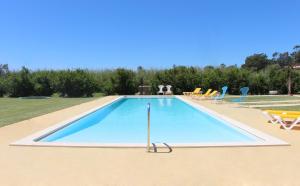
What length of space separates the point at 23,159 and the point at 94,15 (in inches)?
713

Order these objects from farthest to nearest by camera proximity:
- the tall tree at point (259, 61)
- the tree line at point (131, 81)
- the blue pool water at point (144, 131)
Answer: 1. the tall tree at point (259, 61)
2. the tree line at point (131, 81)
3. the blue pool water at point (144, 131)

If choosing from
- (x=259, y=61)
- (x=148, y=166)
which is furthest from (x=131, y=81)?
(x=259, y=61)

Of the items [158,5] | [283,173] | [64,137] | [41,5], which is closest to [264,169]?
[283,173]

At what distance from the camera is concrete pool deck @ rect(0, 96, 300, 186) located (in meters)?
3.82

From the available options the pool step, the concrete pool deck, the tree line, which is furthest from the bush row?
the pool step

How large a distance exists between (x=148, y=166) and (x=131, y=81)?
20.0 metres

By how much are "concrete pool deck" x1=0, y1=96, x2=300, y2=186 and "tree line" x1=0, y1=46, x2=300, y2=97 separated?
1765cm

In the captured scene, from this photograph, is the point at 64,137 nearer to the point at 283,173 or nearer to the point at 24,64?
the point at 283,173

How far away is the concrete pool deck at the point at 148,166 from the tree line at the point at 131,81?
57.9 ft

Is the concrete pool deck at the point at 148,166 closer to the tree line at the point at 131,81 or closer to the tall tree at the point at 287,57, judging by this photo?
the tree line at the point at 131,81

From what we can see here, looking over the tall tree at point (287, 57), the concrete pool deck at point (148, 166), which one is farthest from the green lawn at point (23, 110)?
the tall tree at point (287, 57)

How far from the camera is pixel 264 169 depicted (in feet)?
13.9

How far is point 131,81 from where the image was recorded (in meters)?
24.3

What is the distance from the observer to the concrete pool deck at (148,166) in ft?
12.5
